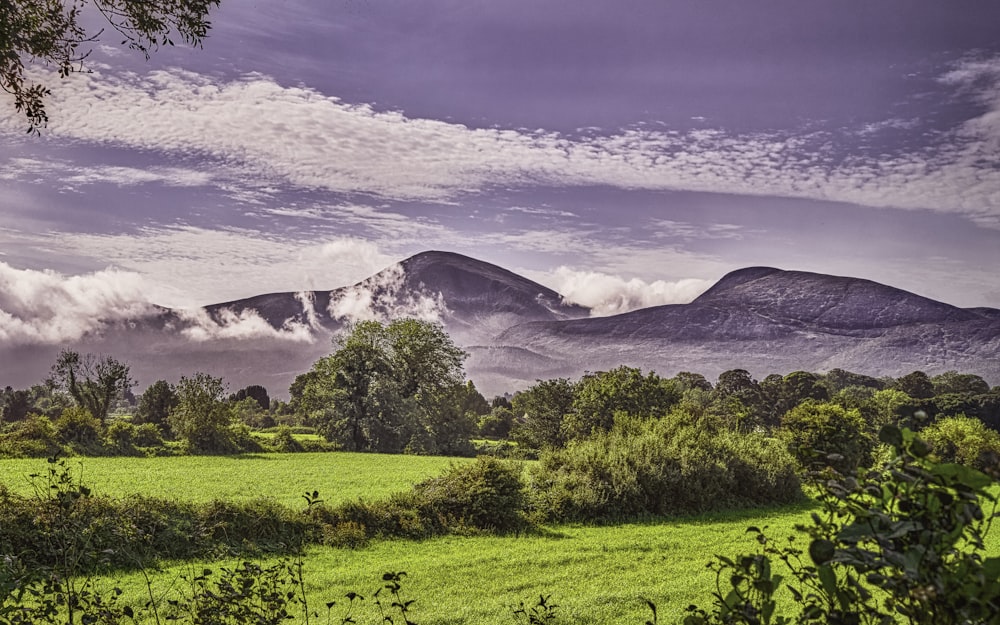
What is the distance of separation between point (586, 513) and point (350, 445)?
26.6m

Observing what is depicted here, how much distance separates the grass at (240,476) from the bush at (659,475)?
155 inches

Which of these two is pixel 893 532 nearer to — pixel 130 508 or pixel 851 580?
pixel 851 580

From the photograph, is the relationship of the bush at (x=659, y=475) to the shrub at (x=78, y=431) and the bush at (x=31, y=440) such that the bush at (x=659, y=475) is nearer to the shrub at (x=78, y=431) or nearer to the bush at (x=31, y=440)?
the bush at (x=31, y=440)

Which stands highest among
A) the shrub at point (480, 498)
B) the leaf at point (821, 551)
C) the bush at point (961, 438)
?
the leaf at point (821, 551)

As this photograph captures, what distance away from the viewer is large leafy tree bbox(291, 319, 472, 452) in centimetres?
4428

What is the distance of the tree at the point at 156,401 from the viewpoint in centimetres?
4150

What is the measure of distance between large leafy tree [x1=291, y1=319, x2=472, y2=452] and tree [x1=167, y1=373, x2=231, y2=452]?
752 cm

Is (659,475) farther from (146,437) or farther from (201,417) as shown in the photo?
(146,437)

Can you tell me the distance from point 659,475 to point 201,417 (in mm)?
27093

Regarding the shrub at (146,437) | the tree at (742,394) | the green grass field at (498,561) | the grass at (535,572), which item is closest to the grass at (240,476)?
the green grass field at (498,561)

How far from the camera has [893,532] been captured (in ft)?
6.52

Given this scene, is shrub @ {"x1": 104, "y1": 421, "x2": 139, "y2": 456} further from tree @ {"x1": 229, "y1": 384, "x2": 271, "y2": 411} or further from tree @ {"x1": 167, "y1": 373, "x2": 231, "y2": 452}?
tree @ {"x1": 229, "y1": 384, "x2": 271, "y2": 411}

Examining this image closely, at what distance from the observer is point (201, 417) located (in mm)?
36844

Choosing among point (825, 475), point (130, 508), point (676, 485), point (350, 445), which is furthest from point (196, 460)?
point (825, 475)
